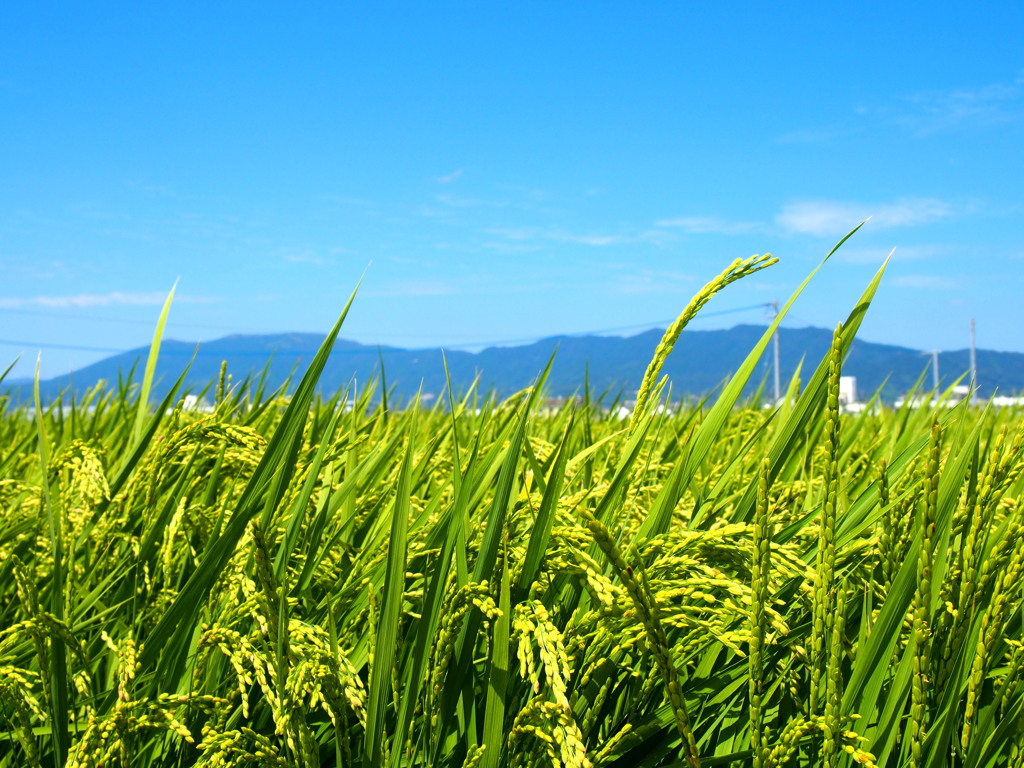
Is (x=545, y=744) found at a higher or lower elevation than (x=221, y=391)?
lower

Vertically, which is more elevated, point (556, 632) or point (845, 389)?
point (556, 632)

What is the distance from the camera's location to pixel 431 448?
56.1 inches

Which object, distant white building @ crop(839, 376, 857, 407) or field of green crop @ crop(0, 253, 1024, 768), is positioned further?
distant white building @ crop(839, 376, 857, 407)

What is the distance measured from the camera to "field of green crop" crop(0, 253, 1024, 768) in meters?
0.71

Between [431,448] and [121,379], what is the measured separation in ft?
6.36

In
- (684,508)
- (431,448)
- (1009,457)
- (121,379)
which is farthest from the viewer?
(121,379)

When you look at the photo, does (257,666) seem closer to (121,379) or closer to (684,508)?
(684,508)

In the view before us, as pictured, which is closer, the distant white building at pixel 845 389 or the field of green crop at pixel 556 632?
the field of green crop at pixel 556 632

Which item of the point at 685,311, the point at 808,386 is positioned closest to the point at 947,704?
the point at 808,386

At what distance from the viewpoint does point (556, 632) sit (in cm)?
67

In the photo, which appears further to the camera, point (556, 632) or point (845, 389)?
point (845, 389)

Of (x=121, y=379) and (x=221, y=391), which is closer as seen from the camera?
(x=221, y=391)

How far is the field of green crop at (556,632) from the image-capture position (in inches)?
27.9

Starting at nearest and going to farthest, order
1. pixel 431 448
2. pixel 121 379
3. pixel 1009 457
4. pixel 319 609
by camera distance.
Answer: pixel 1009 457 < pixel 319 609 < pixel 431 448 < pixel 121 379
